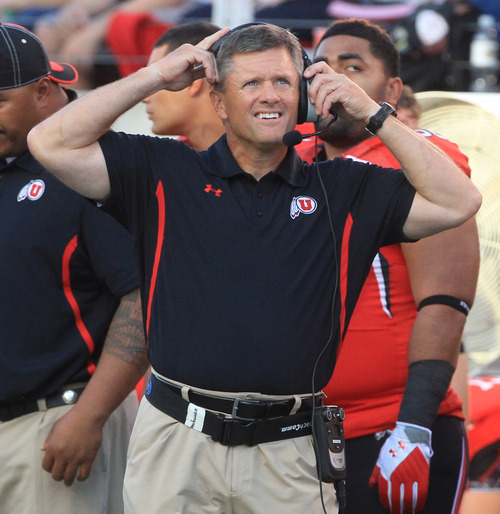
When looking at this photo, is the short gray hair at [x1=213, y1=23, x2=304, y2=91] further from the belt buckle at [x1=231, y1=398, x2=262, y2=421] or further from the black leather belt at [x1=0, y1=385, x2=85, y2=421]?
the black leather belt at [x1=0, y1=385, x2=85, y2=421]

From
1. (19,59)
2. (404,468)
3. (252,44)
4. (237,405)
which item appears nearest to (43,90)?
(19,59)

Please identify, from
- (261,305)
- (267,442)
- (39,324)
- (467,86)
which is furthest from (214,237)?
(467,86)

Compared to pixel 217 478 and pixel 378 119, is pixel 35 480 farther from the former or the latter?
pixel 378 119

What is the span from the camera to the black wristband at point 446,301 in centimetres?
304

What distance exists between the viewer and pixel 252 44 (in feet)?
8.50

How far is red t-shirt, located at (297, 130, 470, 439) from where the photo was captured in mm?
3072

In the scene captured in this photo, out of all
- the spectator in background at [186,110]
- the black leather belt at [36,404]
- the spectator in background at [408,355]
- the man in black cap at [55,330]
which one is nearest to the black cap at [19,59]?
the man in black cap at [55,330]

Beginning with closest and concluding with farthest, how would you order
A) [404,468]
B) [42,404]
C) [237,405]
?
[237,405] → [404,468] → [42,404]

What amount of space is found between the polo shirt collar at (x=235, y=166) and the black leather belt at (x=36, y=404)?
971 mm

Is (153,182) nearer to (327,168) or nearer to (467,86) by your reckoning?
(327,168)

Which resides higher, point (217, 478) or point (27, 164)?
point (27, 164)

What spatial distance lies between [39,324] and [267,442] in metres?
0.93

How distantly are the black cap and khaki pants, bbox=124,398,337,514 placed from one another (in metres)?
1.32

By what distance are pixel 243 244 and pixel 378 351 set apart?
32.5 inches
